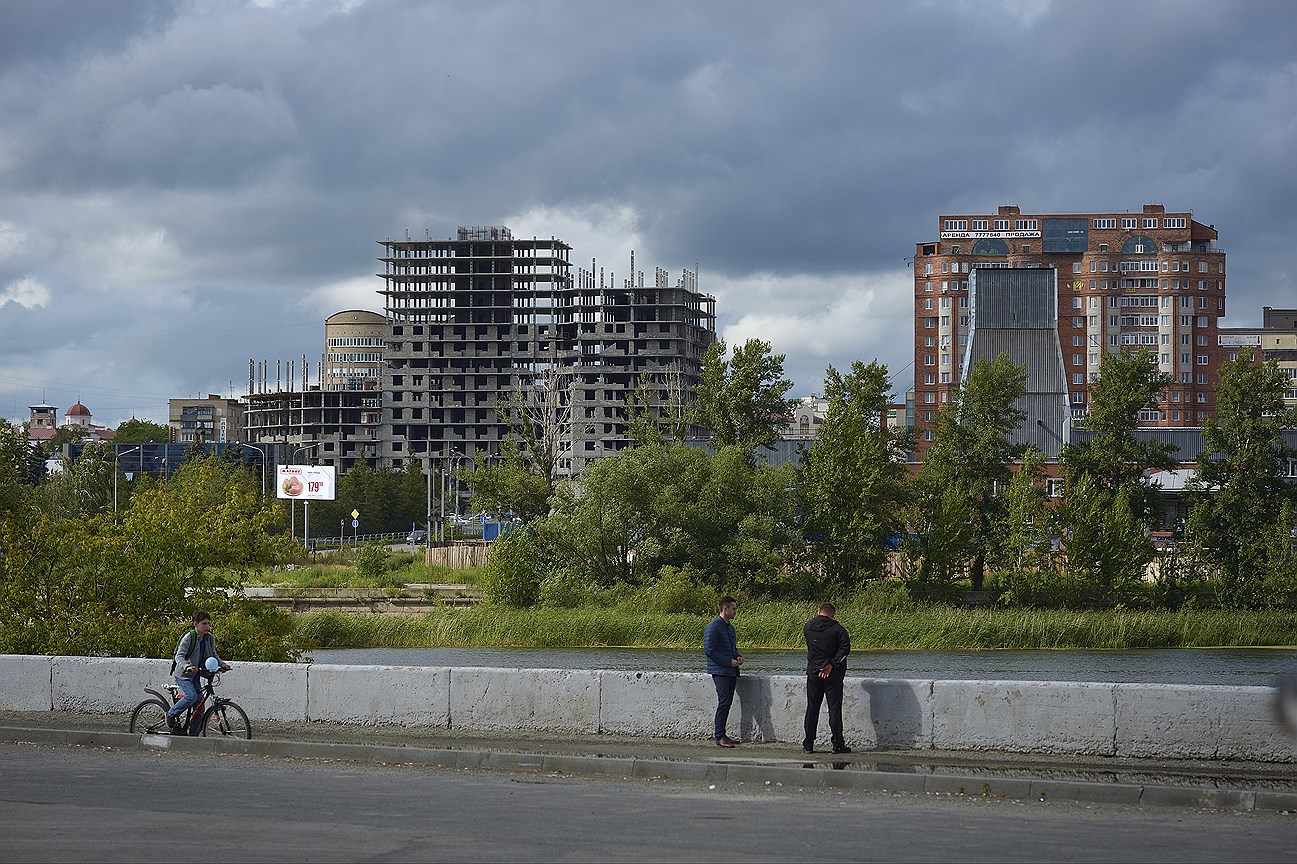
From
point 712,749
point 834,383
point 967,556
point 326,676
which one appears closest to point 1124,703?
point 712,749

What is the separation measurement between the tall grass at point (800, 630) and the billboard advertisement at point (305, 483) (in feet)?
218

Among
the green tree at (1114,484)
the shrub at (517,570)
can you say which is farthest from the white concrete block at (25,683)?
the green tree at (1114,484)

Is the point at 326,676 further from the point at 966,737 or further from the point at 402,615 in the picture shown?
the point at 402,615

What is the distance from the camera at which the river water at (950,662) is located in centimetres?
4331

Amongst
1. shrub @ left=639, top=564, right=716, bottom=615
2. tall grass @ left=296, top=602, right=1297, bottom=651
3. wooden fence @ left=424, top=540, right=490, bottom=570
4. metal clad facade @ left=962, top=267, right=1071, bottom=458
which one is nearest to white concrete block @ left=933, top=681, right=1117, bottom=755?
tall grass @ left=296, top=602, right=1297, bottom=651

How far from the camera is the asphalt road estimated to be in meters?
11.2

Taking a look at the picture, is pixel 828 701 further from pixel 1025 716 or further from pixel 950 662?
pixel 950 662

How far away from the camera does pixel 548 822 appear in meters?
12.6

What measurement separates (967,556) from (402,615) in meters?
28.7

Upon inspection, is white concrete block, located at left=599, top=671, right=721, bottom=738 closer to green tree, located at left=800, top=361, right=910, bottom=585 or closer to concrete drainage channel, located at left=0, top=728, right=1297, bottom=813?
concrete drainage channel, located at left=0, top=728, right=1297, bottom=813

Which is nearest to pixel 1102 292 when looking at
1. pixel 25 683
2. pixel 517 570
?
pixel 517 570

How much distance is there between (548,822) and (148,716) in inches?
329

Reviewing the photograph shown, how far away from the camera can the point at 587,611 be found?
59344 millimetres

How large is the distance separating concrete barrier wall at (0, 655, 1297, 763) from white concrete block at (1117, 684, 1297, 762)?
0.04ft
